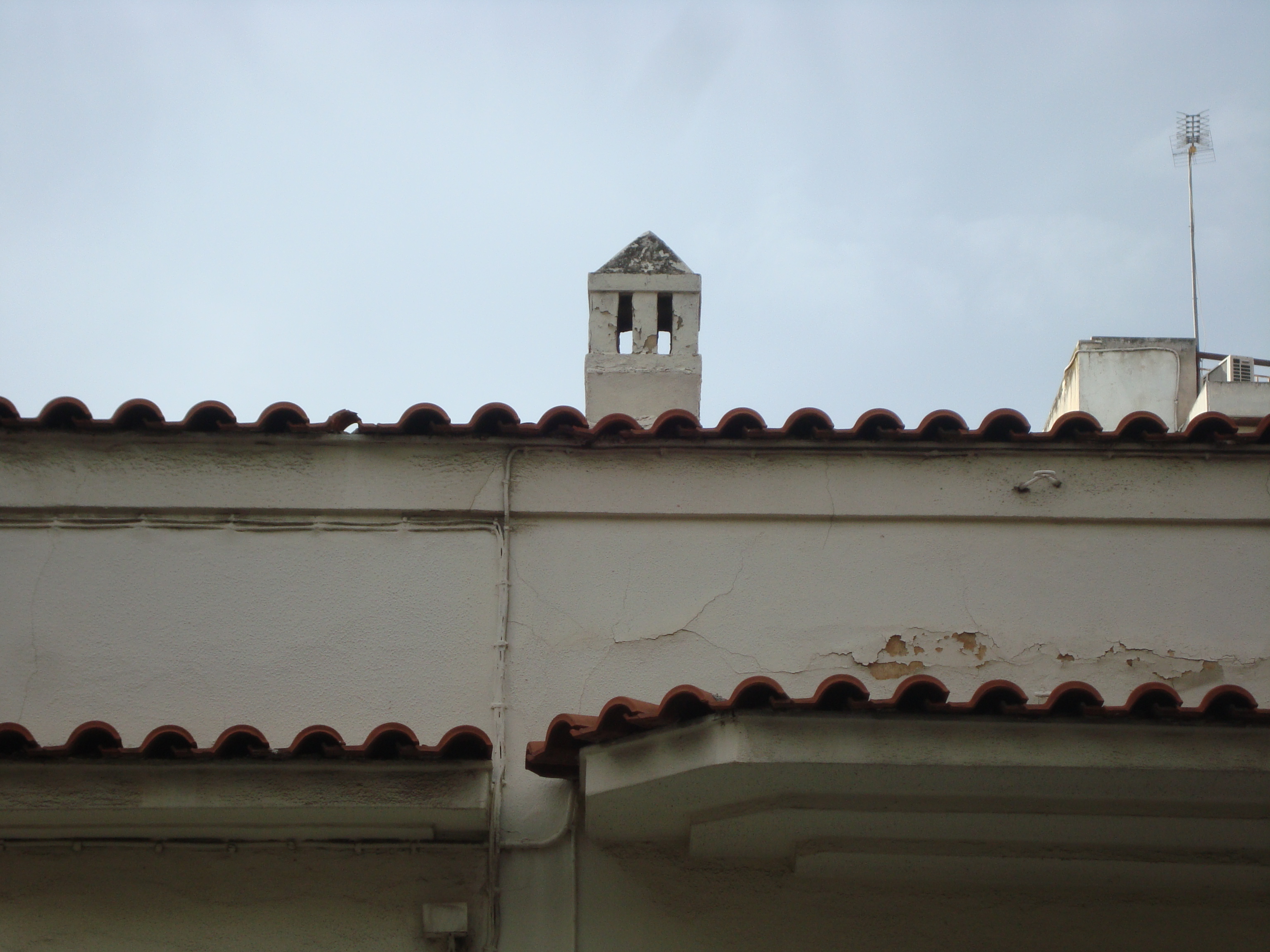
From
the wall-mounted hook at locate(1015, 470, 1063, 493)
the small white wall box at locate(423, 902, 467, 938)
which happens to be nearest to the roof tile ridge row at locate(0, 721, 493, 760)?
the small white wall box at locate(423, 902, 467, 938)

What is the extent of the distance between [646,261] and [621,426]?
141 cm

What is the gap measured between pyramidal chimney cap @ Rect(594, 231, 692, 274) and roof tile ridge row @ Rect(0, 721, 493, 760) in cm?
314

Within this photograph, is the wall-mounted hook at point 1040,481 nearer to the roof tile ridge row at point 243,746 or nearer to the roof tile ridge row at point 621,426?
Result: the roof tile ridge row at point 621,426

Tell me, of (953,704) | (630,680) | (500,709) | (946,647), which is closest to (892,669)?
(946,647)

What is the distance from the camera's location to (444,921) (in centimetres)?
484

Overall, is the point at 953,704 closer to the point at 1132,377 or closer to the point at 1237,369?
the point at 1132,377

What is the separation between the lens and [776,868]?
4.95m

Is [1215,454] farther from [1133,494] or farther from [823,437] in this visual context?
[823,437]

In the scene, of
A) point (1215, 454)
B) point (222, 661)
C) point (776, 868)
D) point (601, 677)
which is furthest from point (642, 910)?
point (1215, 454)

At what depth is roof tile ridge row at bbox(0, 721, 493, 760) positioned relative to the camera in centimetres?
462

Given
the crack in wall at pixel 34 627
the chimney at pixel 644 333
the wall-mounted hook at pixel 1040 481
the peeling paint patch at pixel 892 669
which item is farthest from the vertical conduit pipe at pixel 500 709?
the wall-mounted hook at pixel 1040 481

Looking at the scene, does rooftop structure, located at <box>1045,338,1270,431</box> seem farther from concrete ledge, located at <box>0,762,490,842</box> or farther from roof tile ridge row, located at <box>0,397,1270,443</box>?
concrete ledge, located at <box>0,762,490,842</box>

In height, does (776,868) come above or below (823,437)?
below

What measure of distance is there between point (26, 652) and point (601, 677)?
2515mm
